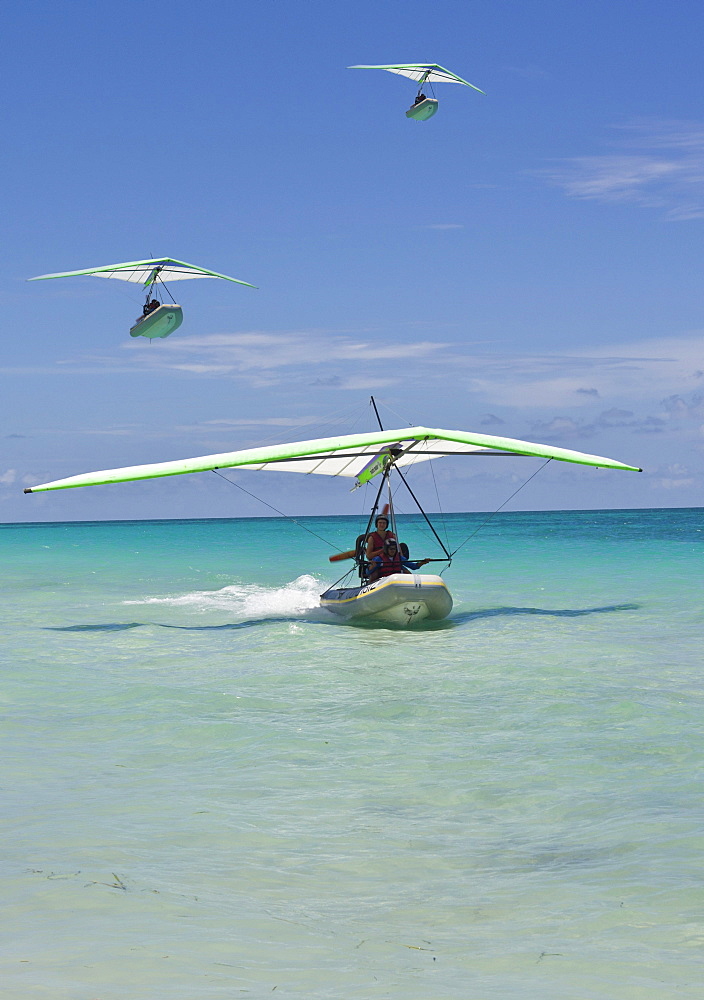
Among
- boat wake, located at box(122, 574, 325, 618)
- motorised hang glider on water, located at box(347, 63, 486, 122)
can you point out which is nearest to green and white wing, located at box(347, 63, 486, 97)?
motorised hang glider on water, located at box(347, 63, 486, 122)

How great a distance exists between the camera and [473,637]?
39.7 feet

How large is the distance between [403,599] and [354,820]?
804 centimetres

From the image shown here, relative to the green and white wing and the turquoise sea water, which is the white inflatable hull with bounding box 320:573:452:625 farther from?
the green and white wing

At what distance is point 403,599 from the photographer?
42.2 ft

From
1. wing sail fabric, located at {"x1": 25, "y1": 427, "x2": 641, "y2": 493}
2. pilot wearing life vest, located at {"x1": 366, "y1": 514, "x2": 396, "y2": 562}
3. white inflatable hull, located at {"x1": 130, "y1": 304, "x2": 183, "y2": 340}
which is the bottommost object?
pilot wearing life vest, located at {"x1": 366, "y1": 514, "x2": 396, "y2": 562}

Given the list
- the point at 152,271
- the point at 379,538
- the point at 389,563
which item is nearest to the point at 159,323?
the point at 152,271

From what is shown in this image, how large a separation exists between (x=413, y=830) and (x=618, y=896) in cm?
117

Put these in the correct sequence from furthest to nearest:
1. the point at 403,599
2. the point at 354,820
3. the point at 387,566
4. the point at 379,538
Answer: the point at 379,538, the point at 387,566, the point at 403,599, the point at 354,820

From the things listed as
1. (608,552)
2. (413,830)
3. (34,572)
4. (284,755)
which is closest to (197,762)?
(284,755)

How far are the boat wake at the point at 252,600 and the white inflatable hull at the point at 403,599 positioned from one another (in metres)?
2.35

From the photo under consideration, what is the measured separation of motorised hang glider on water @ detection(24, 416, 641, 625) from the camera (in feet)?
40.0

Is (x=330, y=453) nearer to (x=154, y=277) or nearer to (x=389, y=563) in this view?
(x=389, y=563)

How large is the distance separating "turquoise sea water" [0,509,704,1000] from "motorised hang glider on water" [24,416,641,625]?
1.31 meters

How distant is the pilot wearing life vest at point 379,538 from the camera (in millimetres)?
13562
